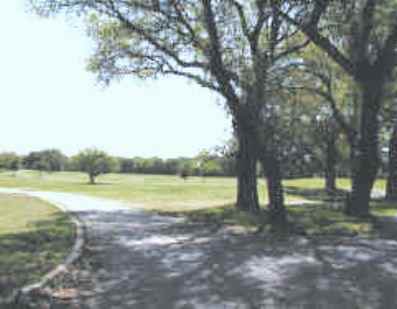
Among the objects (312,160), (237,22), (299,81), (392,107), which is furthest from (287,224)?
(312,160)

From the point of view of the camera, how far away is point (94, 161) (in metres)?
58.0

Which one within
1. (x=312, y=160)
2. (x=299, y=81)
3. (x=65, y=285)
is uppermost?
(x=299, y=81)

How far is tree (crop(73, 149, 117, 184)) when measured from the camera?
190 ft

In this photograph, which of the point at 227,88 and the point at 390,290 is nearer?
the point at 390,290

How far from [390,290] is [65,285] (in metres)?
4.34

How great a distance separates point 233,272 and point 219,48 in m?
9.27

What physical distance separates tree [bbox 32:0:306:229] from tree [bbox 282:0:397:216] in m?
1.54

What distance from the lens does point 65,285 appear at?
745cm

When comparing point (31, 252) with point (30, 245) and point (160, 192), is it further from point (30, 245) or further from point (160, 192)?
point (160, 192)

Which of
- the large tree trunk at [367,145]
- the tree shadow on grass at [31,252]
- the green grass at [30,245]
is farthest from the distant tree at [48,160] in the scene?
the large tree trunk at [367,145]

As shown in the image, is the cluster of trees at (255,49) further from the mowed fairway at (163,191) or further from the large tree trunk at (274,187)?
the mowed fairway at (163,191)

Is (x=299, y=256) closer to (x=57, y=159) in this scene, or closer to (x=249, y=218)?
(x=249, y=218)

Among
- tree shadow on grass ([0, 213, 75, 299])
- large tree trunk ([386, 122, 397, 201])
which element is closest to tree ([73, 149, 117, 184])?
large tree trunk ([386, 122, 397, 201])

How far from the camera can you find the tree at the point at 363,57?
15.6 m
